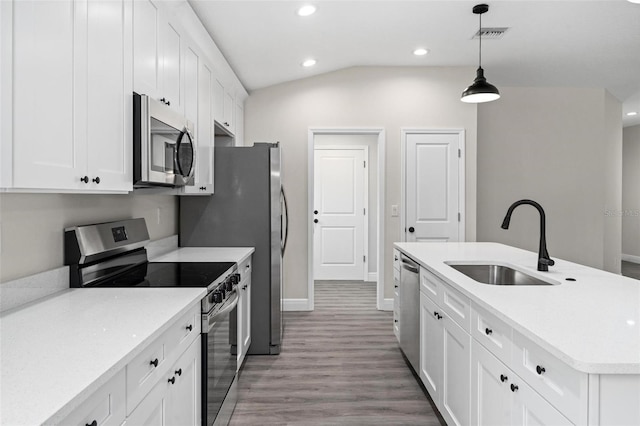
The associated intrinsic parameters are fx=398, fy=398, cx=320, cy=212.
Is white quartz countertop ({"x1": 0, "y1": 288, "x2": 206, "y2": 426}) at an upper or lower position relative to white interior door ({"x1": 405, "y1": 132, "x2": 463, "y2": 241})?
lower

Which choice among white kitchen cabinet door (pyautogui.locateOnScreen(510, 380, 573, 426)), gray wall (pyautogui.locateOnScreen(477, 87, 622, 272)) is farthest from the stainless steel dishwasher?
gray wall (pyautogui.locateOnScreen(477, 87, 622, 272))

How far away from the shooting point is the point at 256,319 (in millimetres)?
3326

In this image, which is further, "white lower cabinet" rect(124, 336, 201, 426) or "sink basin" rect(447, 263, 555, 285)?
"sink basin" rect(447, 263, 555, 285)

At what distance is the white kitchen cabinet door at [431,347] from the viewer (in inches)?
89.2

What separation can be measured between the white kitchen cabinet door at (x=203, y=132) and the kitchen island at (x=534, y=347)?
1701 mm

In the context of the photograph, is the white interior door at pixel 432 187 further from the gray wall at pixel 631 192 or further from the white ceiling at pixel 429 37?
the gray wall at pixel 631 192

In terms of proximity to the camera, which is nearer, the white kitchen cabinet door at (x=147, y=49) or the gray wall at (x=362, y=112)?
the white kitchen cabinet door at (x=147, y=49)

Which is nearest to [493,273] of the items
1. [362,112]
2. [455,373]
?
[455,373]

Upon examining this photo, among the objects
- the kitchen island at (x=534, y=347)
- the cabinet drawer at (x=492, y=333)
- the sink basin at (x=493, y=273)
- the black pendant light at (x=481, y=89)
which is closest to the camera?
the kitchen island at (x=534, y=347)

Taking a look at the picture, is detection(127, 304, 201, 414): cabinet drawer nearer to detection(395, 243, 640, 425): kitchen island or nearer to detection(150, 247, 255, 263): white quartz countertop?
detection(150, 247, 255, 263): white quartz countertop

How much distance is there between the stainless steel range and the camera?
6.13 feet

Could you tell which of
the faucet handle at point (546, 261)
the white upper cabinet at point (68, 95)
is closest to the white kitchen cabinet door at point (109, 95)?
the white upper cabinet at point (68, 95)

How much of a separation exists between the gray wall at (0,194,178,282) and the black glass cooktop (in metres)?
0.32

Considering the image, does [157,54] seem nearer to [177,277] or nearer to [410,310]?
[177,277]
